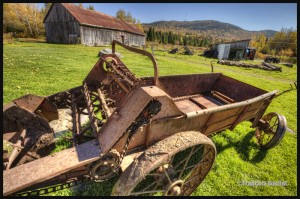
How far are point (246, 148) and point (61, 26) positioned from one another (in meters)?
26.2

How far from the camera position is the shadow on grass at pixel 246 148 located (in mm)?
3764

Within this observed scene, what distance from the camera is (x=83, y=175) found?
6.61 ft

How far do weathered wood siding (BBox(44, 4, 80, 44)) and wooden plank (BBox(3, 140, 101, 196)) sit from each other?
2319 centimetres

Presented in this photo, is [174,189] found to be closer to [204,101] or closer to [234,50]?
[204,101]

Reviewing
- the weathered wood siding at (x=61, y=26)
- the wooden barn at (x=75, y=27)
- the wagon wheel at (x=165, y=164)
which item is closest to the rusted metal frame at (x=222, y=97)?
the wagon wheel at (x=165, y=164)

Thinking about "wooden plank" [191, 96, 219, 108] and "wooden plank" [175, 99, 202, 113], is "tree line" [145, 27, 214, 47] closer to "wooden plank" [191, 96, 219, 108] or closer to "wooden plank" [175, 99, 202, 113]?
"wooden plank" [191, 96, 219, 108]

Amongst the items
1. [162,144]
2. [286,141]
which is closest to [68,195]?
[162,144]

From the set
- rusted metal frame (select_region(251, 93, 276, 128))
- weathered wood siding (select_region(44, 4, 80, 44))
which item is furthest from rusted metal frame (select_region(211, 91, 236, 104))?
weathered wood siding (select_region(44, 4, 80, 44))

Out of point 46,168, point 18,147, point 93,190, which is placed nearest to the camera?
point 46,168

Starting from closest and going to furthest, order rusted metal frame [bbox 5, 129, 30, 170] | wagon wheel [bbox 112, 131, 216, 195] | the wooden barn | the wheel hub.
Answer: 1. wagon wheel [bbox 112, 131, 216, 195]
2. rusted metal frame [bbox 5, 129, 30, 170]
3. the wheel hub
4. the wooden barn

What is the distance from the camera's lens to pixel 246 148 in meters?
4.03

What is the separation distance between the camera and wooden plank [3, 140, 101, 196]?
1636 millimetres

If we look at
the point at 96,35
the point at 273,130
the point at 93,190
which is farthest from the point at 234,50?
the point at 93,190

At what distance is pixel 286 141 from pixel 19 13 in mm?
47692
